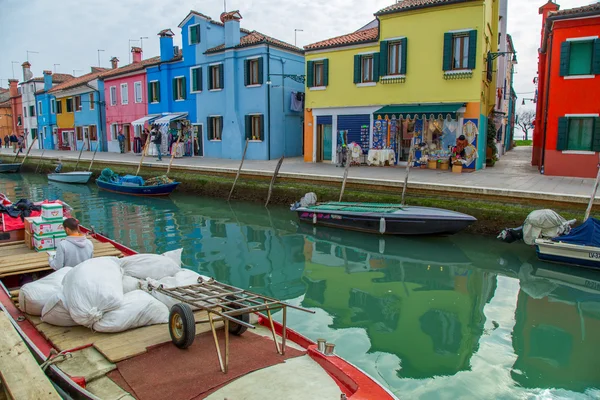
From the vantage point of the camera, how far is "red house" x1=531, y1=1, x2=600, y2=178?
51.7ft

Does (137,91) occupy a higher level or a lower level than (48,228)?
higher

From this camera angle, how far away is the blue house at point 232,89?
2462 centimetres

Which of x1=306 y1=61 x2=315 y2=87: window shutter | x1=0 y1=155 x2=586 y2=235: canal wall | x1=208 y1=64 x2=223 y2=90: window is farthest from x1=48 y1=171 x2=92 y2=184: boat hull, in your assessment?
x1=306 y1=61 x2=315 y2=87: window shutter

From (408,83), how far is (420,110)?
1413mm

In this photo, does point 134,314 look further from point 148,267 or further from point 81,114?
point 81,114

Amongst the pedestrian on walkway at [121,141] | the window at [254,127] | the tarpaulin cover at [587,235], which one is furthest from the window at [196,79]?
the tarpaulin cover at [587,235]

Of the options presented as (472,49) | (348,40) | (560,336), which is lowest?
(560,336)

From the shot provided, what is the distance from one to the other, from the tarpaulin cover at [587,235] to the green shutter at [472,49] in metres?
9.23

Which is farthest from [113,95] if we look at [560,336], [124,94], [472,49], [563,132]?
[560,336]

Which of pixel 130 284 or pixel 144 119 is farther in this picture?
pixel 144 119

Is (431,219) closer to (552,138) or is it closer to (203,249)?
(203,249)

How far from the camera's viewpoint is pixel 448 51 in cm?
1819

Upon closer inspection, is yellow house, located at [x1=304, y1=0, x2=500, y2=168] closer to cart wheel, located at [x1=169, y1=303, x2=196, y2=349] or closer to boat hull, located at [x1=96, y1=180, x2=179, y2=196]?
boat hull, located at [x1=96, y1=180, x2=179, y2=196]

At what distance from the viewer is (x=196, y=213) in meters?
17.6
